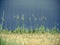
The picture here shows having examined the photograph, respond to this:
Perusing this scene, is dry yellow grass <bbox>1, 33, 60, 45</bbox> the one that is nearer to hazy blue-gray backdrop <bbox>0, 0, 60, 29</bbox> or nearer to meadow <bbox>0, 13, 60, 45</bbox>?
meadow <bbox>0, 13, 60, 45</bbox>

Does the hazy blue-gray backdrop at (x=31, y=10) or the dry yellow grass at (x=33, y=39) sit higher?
the hazy blue-gray backdrop at (x=31, y=10)

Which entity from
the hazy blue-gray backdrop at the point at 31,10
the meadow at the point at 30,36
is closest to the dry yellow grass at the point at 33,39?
the meadow at the point at 30,36

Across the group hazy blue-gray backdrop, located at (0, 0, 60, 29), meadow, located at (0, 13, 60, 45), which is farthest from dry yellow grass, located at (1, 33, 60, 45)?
hazy blue-gray backdrop, located at (0, 0, 60, 29)

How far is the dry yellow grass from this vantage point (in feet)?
7.07

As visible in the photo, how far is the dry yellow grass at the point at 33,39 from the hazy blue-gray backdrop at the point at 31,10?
0.45 ft

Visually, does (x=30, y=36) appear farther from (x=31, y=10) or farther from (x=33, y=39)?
(x=31, y=10)

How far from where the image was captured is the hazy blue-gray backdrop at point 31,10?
7.30ft

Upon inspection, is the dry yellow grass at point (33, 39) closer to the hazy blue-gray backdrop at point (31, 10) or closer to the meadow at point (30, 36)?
the meadow at point (30, 36)

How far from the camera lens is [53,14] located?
88.1 inches

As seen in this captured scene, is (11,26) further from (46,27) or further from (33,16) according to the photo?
(46,27)

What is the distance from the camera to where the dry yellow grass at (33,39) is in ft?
7.07

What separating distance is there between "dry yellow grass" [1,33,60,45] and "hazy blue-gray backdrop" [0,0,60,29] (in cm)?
14

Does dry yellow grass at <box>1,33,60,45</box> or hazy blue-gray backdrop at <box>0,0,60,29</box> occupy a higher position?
hazy blue-gray backdrop at <box>0,0,60,29</box>

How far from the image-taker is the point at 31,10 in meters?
2.24
